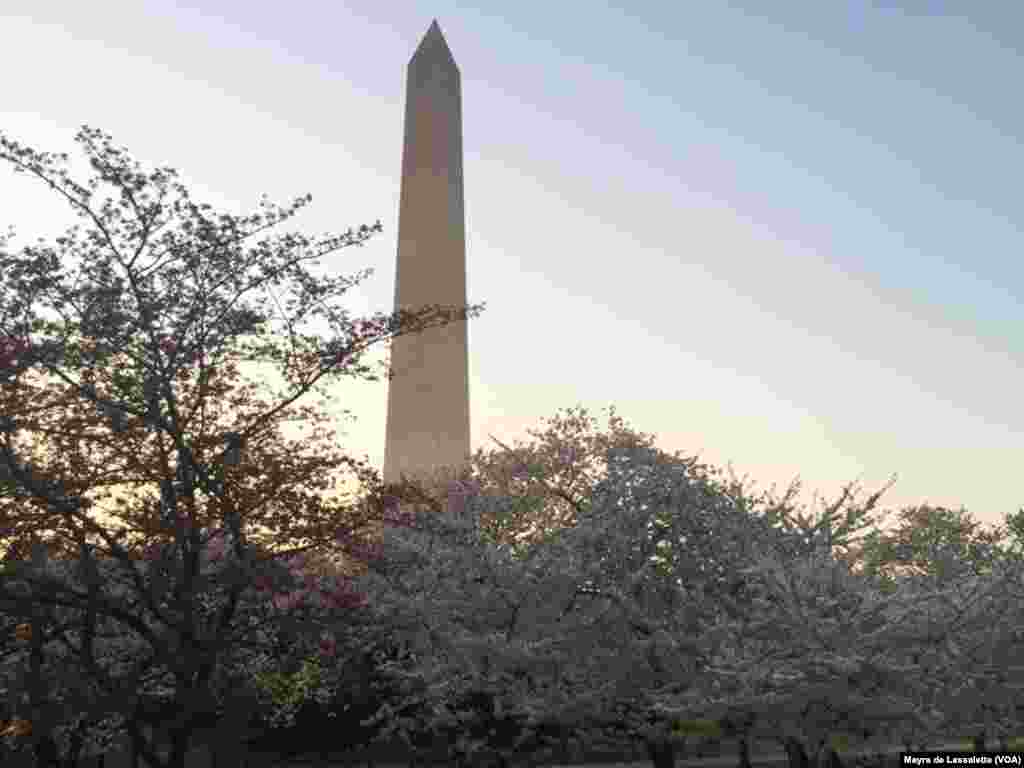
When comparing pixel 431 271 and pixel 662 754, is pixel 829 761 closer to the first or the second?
pixel 662 754

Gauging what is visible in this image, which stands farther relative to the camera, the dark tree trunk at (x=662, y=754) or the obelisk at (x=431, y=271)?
the obelisk at (x=431, y=271)

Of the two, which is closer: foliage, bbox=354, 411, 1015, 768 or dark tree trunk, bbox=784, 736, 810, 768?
foliage, bbox=354, 411, 1015, 768

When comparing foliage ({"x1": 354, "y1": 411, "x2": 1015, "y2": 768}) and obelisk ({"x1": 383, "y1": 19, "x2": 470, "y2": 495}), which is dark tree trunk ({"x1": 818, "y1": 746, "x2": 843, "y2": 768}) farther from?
obelisk ({"x1": 383, "y1": 19, "x2": 470, "y2": 495})

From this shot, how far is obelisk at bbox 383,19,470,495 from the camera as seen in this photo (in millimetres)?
43344

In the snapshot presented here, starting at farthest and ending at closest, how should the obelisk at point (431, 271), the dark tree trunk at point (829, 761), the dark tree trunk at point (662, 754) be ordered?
the obelisk at point (431, 271) < the dark tree trunk at point (662, 754) < the dark tree trunk at point (829, 761)

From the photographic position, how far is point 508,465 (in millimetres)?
39969

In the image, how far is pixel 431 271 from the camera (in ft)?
146

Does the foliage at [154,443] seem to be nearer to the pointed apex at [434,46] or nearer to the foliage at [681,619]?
the foliage at [681,619]

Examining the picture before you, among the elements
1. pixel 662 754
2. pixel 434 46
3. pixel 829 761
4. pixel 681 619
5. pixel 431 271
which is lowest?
pixel 829 761

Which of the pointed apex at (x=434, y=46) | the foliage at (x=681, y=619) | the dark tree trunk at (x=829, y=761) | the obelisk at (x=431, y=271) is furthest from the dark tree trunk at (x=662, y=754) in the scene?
the pointed apex at (x=434, y=46)

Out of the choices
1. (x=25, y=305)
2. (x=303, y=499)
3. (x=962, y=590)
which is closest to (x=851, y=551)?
(x=962, y=590)

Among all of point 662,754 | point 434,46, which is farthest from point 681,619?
point 434,46

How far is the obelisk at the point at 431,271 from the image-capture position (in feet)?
142

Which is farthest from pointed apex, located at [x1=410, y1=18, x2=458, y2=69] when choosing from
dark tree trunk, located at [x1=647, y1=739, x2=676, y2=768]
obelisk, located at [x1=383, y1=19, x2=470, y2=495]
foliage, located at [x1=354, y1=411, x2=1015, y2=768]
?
dark tree trunk, located at [x1=647, y1=739, x2=676, y2=768]
